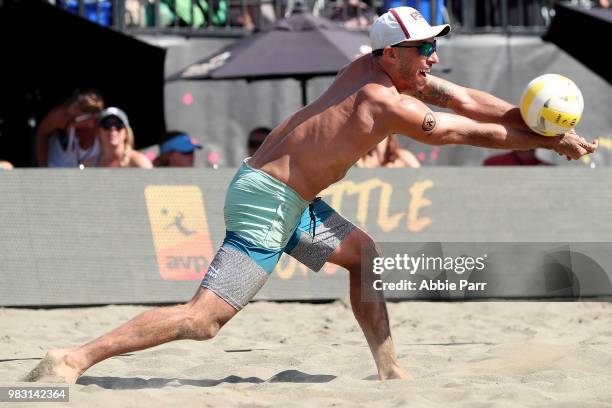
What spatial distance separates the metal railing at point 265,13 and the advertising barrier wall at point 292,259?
12.3ft

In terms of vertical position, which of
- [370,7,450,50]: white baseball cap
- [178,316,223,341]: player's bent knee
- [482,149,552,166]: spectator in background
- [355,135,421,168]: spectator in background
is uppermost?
[370,7,450,50]: white baseball cap

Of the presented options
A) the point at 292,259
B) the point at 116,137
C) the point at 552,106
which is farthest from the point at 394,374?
the point at 116,137

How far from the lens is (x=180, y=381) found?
627 centimetres

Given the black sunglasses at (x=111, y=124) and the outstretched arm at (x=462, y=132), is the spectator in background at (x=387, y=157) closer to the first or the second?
the black sunglasses at (x=111, y=124)

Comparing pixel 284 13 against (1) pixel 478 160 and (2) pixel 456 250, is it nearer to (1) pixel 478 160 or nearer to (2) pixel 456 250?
(1) pixel 478 160

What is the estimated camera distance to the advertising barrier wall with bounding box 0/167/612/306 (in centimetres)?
896

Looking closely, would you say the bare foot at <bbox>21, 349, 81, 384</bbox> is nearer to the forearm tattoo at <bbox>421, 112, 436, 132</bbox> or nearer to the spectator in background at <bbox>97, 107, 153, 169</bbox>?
the forearm tattoo at <bbox>421, 112, 436, 132</bbox>

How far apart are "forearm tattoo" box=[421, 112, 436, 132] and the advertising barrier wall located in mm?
3300

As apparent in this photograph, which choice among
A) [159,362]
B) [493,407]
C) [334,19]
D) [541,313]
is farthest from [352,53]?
[493,407]

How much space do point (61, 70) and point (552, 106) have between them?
6.73m

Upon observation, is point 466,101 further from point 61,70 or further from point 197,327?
point 61,70

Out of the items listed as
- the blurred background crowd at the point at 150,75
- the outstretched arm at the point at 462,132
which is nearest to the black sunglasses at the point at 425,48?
the outstretched arm at the point at 462,132

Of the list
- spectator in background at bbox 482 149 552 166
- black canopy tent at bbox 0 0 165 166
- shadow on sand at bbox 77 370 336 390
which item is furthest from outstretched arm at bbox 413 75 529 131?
black canopy tent at bbox 0 0 165 166

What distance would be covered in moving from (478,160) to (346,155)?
24.0 ft
